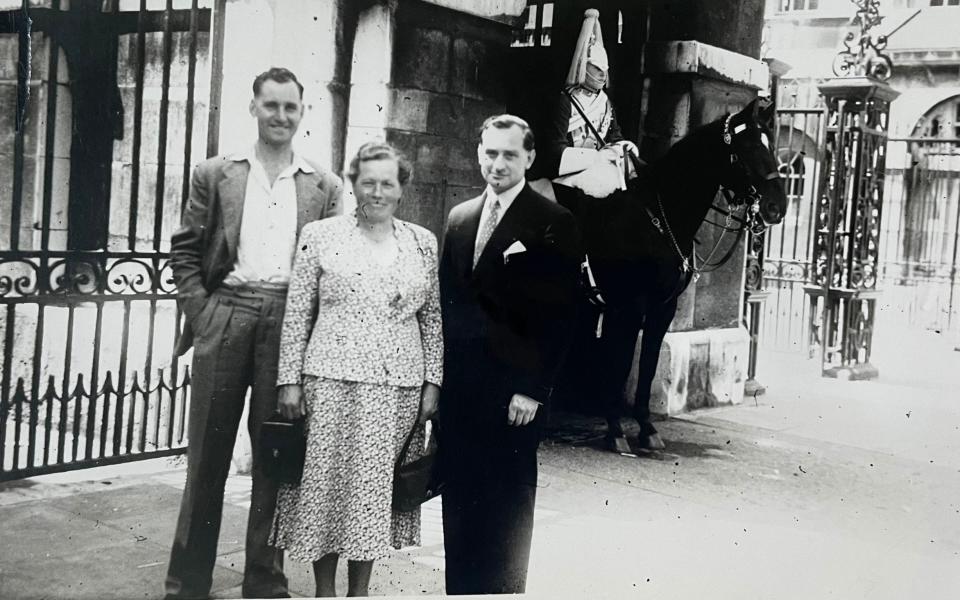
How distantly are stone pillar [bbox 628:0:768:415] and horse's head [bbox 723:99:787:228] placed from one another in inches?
10.5

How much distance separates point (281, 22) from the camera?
12.8ft

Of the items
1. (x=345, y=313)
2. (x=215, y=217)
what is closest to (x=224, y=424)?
(x=345, y=313)

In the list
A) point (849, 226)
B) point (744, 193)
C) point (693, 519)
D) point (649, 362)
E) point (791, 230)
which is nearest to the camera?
point (693, 519)

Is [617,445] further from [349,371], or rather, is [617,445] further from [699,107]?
[349,371]

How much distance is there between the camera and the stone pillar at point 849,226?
19.0ft

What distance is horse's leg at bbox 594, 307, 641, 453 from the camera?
5785 mm

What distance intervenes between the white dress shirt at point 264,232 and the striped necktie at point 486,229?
0.67 meters

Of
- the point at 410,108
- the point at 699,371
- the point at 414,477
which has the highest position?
the point at 410,108

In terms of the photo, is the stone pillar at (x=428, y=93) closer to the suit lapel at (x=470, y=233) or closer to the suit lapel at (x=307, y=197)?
the suit lapel at (x=470, y=233)

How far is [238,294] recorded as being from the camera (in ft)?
11.6

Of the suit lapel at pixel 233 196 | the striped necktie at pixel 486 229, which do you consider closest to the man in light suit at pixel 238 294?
the suit lapel at pixel 233 196

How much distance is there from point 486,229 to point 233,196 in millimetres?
898

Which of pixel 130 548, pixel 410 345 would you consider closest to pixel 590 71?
pixel 410 345

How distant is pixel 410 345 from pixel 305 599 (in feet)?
3.22
